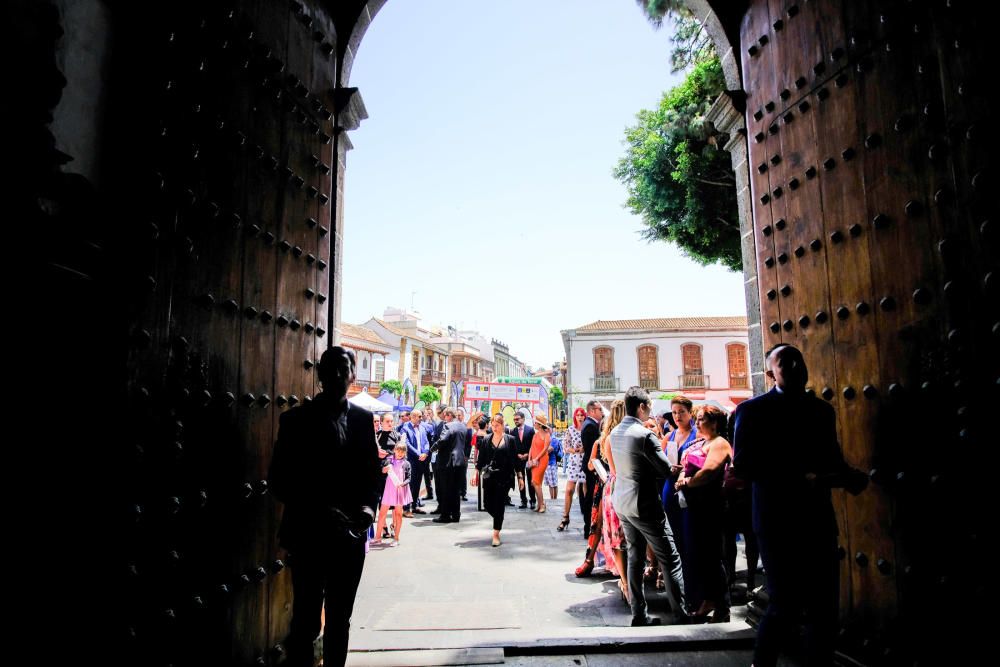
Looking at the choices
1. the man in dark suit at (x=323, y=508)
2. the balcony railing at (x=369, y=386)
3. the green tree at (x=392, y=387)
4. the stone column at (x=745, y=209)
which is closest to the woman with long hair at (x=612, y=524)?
the stone column at (x=745, y=209)

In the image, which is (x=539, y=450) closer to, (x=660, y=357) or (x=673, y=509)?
(x=673, y=509)

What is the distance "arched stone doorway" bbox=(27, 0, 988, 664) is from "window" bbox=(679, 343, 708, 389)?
108 ft

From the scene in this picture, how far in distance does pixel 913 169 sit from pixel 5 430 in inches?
145

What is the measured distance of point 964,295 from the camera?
2.19m

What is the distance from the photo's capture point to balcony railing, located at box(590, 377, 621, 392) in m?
35.3

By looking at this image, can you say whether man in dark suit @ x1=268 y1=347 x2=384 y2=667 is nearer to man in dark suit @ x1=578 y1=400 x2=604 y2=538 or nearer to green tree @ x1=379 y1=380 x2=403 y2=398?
man in dark suit @ x1=578 y1=400 x2=604 y2=538

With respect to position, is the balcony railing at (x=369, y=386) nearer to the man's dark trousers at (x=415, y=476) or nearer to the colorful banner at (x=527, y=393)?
the colorful banner at (x=527, y=393)

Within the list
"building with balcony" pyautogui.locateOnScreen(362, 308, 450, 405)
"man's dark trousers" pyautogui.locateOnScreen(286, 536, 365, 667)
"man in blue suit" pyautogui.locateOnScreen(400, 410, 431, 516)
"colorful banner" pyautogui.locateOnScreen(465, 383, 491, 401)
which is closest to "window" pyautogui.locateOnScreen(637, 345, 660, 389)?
"building with balcony" pyautogui.locateOnScreen(362, 308, 450, 405)

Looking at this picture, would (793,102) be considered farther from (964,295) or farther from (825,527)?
(825,527)

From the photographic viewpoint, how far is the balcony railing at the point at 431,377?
48.8 meters

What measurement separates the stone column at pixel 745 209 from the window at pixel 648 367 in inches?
1261

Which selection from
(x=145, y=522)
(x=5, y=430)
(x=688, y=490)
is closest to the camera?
(x=5, y=430)

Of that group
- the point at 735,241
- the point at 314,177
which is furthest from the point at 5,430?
the point at 735,241

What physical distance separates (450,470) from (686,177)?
20.8ft
